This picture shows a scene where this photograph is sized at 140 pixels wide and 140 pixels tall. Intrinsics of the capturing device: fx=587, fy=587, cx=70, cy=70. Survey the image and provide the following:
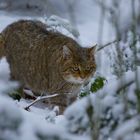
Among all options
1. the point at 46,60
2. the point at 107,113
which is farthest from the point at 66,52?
the point at 107,113

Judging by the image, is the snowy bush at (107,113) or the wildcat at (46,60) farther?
the wildcat at (46,60)

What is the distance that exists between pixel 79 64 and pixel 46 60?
1.73ft

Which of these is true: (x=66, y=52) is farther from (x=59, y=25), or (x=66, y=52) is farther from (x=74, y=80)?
(x=59, y=25)

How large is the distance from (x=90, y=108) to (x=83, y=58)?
368 centimetres

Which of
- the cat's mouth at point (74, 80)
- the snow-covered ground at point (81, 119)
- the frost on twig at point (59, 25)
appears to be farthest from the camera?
the frost on twig at point (59, 25)

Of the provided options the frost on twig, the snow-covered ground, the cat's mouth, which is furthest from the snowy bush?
the frost on twig

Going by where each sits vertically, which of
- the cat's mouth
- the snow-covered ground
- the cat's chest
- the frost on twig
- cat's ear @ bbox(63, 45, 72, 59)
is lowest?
the snow-covered ground

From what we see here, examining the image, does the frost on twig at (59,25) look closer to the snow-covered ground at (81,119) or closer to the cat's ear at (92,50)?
the cat's ear at (92,50)

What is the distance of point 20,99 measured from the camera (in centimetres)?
645

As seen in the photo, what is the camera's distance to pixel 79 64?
6367 mm

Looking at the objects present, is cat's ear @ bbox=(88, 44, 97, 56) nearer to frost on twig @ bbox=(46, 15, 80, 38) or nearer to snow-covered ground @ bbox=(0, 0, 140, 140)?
frost on twig @ bbox=(46, 15, 80, 38)

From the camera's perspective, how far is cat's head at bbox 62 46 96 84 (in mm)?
6316

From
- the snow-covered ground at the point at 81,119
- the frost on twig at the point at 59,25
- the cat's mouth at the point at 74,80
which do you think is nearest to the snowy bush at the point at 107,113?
the snow-covered ground at the point at 81,119

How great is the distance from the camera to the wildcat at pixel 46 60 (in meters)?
6.35
